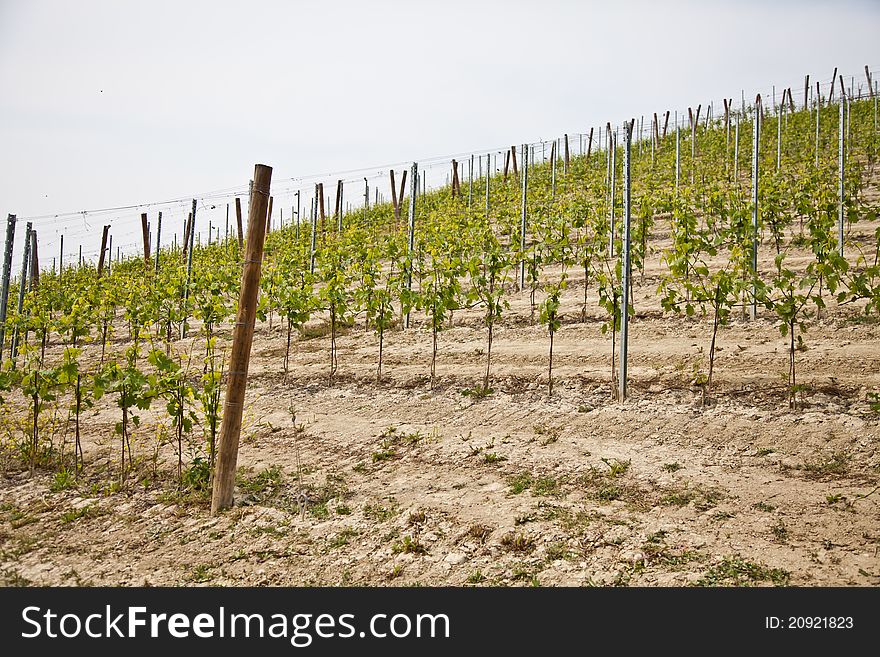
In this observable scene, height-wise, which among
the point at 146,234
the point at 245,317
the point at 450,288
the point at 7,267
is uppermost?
the point at 146,234

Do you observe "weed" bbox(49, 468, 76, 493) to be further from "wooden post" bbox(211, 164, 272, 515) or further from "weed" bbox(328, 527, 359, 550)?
"weed" bbox(328, 527, 359, 550)

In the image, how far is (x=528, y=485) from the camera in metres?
5.21

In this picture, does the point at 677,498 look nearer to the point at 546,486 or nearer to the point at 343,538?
the point at 546,486

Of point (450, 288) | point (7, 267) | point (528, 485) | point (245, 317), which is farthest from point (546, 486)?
point (7, 267)

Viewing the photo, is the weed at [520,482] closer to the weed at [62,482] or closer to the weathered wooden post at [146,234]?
the weed at [62,482]

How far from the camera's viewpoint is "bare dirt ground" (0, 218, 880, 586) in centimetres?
401

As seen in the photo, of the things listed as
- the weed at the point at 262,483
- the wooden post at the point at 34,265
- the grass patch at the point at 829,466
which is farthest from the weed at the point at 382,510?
the wooden post at the point at 34,265

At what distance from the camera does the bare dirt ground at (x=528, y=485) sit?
401 cm
